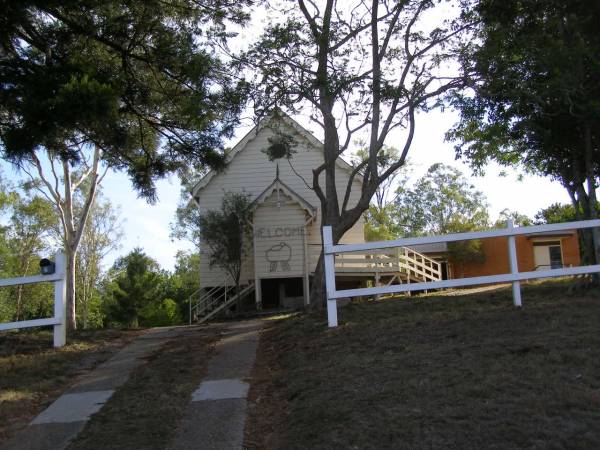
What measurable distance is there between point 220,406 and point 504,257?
2772 centimetres

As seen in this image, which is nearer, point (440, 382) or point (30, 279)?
point (440, 382)

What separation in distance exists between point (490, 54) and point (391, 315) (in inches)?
217

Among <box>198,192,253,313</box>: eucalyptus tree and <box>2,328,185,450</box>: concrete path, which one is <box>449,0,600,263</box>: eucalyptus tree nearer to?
<box>2,328,185,450</box>: concrete path

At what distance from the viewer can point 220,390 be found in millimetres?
7332

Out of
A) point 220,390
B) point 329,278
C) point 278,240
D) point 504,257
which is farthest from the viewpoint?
point 504,257

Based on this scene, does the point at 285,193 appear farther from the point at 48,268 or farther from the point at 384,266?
the point at 48,268

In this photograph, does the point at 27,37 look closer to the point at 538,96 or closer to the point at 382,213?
the point at 538,96

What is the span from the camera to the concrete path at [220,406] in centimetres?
557

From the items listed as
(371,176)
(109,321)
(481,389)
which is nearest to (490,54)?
(371,176)

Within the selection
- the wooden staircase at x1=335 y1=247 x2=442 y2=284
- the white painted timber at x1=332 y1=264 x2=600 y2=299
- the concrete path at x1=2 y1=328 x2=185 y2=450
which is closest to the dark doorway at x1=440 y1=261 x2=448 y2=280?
the wooden staircase at x1=335 y1=247 x2=442 y2=284

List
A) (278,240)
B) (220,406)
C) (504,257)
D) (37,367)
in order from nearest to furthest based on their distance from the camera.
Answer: (220,406) → (37,367) → (278,240) → (504,257)

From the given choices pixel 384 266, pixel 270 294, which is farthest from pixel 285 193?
pixel 270 294

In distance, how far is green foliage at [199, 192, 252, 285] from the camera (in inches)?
887

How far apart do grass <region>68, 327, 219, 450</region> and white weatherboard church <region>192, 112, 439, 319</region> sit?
13097 mm
